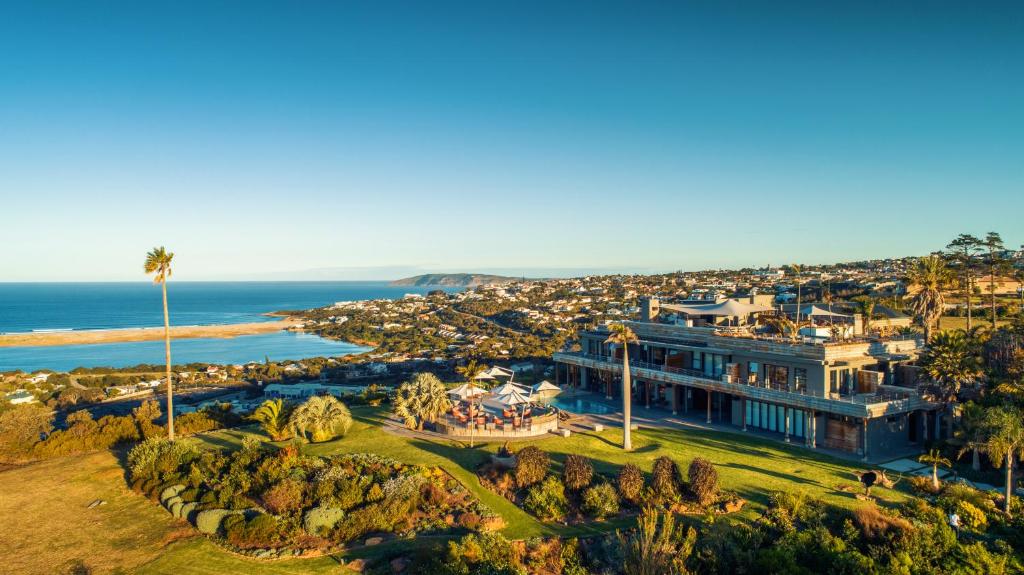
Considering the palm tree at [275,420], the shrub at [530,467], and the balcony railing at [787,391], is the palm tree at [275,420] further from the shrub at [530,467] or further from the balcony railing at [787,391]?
the balcony railing at [787,391]

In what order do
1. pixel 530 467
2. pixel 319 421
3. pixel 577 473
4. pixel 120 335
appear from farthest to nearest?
1. pixel 120 335
2. pixel 319 421
3. pixel 530 467
4. pixel 577 473

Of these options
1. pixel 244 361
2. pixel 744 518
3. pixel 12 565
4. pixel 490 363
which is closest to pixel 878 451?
pixel 744 518

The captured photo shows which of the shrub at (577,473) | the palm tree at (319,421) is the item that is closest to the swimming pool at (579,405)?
the shrub at (577,473)

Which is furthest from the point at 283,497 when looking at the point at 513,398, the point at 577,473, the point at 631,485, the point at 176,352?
the point at 176,352

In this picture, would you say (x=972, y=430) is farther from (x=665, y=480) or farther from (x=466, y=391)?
(x=466, y=391)

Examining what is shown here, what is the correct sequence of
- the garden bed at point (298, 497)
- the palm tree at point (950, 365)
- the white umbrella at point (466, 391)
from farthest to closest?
1. the white umbrella at point (466, 391)
2. the palm tree at point (950, 365)
3. the garden bed at point (298, 497)

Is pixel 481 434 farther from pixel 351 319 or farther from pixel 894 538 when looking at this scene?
pixel 351 319

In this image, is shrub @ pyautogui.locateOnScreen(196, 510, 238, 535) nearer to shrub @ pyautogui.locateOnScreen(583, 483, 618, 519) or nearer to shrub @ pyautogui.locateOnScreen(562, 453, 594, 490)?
shrub @ pyautogui.locateOnScreen(562, 453, 594, 490)
